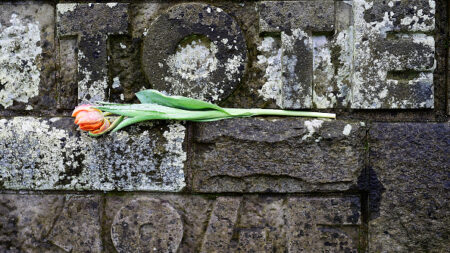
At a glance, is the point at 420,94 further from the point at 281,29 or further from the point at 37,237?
the point at 37,237

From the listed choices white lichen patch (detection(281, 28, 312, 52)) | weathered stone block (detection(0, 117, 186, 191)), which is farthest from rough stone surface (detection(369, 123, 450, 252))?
weathered stone block (detection(0, 117, 186, 191))

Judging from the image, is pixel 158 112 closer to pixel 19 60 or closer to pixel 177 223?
pixel 177 223

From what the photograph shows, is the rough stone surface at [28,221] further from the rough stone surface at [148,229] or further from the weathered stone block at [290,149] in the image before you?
the weathered stone block at [290,149]

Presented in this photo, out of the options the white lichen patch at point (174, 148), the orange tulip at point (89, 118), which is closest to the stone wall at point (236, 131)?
the white lichen patch at point (174, 148)

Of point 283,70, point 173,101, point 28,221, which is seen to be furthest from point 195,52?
point 28,221

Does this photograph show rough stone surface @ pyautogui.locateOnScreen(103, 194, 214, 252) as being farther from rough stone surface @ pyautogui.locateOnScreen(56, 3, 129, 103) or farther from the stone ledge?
rough stone surface @ pyautogui.locateOnScreen(56, 3, 129, 103)

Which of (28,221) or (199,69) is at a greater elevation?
(199,69)

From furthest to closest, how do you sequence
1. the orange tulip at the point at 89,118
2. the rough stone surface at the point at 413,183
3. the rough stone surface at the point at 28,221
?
the rough stone surface at the point at 28,221, the rough stone surface at the point at 413,183, the orange tulip at the point at 89,118
